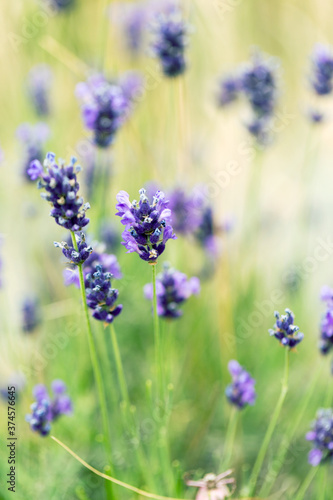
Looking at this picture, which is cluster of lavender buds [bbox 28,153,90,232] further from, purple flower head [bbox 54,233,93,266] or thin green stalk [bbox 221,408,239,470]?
thin green stalk [bbox 221,408,239,470]

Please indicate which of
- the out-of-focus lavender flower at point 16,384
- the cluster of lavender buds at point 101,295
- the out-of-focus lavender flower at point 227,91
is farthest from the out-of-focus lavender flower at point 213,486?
the out-of-focus lavender flower at point 227,91

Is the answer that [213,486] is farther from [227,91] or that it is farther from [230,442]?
[227,91]

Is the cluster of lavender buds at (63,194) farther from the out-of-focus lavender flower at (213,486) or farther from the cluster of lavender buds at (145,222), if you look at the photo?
the out-of-focus lavender flower at (213,486)

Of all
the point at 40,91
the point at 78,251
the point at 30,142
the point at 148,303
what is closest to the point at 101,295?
the point at 78,251

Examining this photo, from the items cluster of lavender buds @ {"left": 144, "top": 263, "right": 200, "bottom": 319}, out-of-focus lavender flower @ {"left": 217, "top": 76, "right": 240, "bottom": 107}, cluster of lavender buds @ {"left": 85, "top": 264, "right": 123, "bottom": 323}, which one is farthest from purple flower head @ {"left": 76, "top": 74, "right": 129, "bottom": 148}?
out-of-focus lavender flower @ {"left": 217, "top": 76, "right": 240, "bottom": 107}

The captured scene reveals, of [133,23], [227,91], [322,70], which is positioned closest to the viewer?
[322,70]

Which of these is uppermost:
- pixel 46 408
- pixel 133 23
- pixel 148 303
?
pixel 133 23
